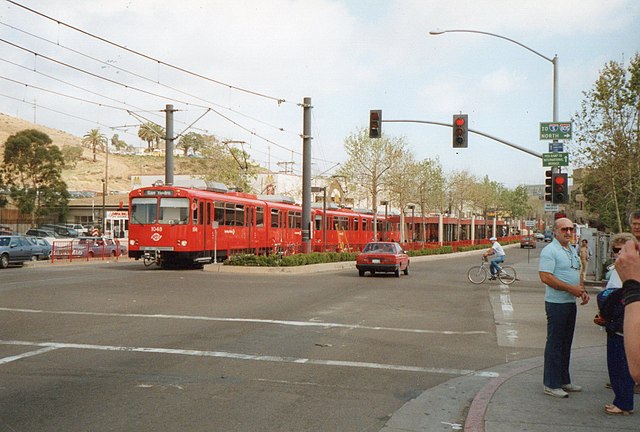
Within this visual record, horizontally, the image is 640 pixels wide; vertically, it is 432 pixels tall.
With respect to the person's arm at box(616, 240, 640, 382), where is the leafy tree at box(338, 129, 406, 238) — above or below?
above

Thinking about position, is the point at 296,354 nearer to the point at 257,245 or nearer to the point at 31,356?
the point at 31,356

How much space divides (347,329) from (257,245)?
23222 mm

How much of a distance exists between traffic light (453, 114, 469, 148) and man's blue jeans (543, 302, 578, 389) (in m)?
18.5

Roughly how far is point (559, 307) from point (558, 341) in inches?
14.4

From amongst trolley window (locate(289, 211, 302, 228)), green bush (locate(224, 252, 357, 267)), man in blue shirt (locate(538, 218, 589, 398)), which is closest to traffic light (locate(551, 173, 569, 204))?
green bush (locate(224, 252, 357, 267))

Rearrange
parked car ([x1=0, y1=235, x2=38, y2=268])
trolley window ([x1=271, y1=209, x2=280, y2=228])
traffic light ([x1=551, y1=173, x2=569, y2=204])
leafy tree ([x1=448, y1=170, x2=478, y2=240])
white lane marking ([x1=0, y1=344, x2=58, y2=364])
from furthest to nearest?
1. leafy tree ([x1=448, y1=170, x2=478, y2=240])
2. trolley window ([x1=271, y1=209, x2=280, y2=228])
3. parked car ([x1=0, y1=235, x2=38, y2=268])
4. traffic light ([x1=551, y1=173, x2=569, y2=204])
5. white lane marking ([x1=0, y1=344, x2=58, y2=364])

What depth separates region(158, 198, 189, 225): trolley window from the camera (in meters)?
28.7

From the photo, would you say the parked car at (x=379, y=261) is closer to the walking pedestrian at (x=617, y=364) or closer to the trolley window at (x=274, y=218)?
the trolley window at (x=274, y=218)

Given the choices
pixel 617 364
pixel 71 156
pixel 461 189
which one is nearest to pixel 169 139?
pixel 617 364

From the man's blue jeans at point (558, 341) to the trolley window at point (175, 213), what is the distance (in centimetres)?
2301

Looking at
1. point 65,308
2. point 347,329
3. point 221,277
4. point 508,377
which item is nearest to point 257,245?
point 221,277

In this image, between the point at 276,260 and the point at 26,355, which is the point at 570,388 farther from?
the point at 276,260

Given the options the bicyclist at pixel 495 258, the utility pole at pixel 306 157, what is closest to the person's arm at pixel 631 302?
the bicyclist at pixel 495 258

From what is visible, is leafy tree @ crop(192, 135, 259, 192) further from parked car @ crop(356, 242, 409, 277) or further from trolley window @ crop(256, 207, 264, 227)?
parked car @ crop(356, 242, 409, 277)
